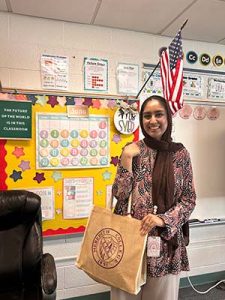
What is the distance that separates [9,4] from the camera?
1.67 m

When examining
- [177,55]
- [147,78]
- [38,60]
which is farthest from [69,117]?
[177,55]

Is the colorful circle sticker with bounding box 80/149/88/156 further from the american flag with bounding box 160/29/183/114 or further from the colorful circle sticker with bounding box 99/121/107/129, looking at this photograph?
the american flag with bounding box 160/29/183/114

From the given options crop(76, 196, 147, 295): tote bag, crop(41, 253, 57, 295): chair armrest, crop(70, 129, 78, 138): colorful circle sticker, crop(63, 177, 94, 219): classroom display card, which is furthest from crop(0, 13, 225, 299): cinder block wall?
crop(76, 196, 147, 295): tote bag

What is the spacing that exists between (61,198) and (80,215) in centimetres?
20

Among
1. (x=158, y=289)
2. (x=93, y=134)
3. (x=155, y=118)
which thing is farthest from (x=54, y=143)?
(x=158, y=289)

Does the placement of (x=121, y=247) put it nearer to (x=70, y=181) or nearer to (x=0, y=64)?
(x=70, y=181)

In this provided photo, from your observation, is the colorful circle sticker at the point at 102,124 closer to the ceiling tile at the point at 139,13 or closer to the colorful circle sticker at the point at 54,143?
the colorful circle sticker at the point at 54,143

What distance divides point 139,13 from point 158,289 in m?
1.68

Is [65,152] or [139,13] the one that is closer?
[139,13]

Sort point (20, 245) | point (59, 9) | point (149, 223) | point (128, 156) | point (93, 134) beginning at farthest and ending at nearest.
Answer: point (93, 134)
point (59, 9)
point (20, 245)
point (128, 156)
point (149, 223)

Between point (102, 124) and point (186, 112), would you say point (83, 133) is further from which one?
point (186, 112)

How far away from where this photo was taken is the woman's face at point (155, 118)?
1.33m

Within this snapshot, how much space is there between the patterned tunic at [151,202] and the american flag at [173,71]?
1.64 ft

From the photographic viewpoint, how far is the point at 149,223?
3.89 feet
